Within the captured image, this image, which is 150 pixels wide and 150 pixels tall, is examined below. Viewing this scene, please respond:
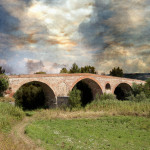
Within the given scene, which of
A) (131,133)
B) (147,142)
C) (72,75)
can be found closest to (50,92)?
(72,75)

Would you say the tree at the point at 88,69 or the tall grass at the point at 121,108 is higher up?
the tree at the point at 88,69

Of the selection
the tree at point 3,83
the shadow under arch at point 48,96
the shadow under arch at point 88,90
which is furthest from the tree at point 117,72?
the tree at point 3,83

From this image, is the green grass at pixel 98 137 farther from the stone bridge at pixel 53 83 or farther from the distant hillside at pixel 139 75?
the distant hillside at pixel 139 75

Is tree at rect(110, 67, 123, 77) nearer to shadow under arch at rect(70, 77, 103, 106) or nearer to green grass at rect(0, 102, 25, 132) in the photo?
shadow under arch at rect(70, 77, 103, 106)

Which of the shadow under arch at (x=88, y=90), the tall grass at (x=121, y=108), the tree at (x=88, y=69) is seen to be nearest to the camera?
the tall grass at (x=121, y=108)

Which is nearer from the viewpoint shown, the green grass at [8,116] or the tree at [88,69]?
the green grass at [8,116]

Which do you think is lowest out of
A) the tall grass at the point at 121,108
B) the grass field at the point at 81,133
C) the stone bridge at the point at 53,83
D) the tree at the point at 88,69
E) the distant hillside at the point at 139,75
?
the grass field at the point at 81,133

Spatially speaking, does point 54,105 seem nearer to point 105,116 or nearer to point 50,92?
point 50,92

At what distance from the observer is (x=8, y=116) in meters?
10.6

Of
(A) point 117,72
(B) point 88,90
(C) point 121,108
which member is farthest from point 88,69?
(C) point 121,108

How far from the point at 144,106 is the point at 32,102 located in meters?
12.4

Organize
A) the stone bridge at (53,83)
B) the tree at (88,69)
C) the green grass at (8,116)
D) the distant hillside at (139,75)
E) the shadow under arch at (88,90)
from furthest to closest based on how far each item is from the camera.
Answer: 1. the distant hillside at (139,75)
2. the tree at (88,69)
3. the shadow under arch at (88,90)
4. the stone bridge at (53,83)
5. the green grass at (8,116)

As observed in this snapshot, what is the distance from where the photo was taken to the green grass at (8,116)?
363 inches

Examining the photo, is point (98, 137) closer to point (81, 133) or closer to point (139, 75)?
point (81, 133)
